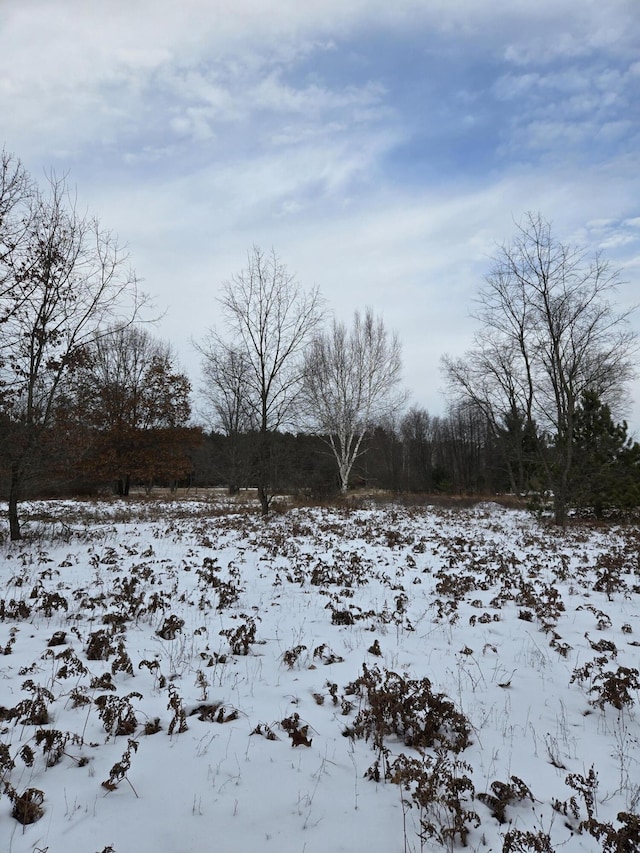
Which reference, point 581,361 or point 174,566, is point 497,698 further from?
point 581,361

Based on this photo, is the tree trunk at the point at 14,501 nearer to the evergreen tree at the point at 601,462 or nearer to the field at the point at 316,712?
the field at the point at 316,712

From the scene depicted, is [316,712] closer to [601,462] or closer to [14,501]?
[14,501]

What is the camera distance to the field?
2.61 meters

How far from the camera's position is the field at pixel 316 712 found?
8.56ft

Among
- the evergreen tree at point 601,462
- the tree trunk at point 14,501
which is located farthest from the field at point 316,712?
the evergreen tree at point 601,462

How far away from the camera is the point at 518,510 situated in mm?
22891

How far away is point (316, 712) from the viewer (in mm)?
3873

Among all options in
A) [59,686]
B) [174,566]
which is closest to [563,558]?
[174,566]

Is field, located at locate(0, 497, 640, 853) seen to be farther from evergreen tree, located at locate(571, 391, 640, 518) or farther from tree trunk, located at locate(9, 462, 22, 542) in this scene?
evergreen tree, located at locate(571, 391, 640, 518)

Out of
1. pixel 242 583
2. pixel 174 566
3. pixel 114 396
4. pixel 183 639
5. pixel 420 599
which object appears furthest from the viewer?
pixel 114 396

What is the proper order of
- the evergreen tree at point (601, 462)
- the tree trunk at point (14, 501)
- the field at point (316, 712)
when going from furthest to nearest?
the evergreen tree at point (601, 462), the tree trunk at point (14, 501), the field at point (316, 712)

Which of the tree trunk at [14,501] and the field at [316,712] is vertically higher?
the tree trunk at [14,501]

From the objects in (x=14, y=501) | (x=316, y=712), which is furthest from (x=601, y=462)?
(x=14, y=501)

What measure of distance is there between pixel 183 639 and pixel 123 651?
0.78 meters
